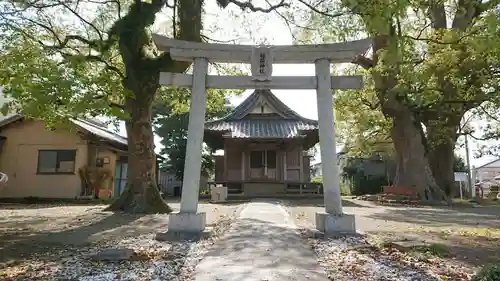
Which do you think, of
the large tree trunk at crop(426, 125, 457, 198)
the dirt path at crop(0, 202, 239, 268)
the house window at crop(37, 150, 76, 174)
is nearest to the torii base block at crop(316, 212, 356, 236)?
the dirt path at crop(0, 202, 239, 268)

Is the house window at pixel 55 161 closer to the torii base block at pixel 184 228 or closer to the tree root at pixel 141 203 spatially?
the tree root at pixel 141 203

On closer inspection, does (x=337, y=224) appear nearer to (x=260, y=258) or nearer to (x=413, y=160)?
(x=260, y=258)

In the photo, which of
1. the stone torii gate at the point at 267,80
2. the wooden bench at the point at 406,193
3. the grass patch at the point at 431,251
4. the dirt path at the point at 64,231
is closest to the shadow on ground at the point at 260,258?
the stone torii gate at the point at 267,80

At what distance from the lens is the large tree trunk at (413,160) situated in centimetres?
1855

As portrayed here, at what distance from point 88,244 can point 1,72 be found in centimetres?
367

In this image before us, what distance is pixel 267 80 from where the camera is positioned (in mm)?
8445

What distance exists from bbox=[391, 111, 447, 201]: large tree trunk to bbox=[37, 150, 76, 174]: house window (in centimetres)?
1653

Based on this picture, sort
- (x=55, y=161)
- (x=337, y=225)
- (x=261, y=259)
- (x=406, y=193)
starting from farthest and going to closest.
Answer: (x=55, y=161) < (x=406, y=193) < (x=337, y=225) < (x=261, y=259)

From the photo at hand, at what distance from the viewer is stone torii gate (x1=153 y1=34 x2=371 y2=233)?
320 inches

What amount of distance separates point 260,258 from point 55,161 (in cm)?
1828

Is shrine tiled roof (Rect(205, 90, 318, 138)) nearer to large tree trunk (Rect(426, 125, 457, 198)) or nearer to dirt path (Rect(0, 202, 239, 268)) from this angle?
large tree trunk (Rect(426, 125, 457, 198))

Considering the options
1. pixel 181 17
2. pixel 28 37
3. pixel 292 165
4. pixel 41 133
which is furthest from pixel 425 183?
pixel 41 133

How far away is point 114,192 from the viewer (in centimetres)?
2253

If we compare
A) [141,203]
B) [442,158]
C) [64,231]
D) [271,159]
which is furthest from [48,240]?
[442,158]
